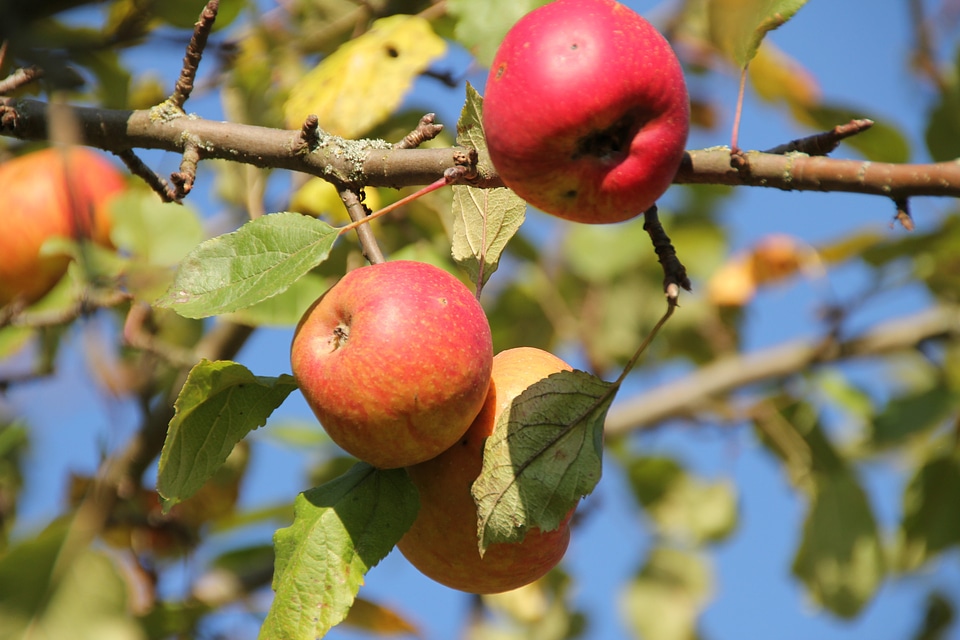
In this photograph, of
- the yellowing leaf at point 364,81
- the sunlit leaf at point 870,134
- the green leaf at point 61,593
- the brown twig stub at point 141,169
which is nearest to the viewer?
the brown twig stub at point 141,169

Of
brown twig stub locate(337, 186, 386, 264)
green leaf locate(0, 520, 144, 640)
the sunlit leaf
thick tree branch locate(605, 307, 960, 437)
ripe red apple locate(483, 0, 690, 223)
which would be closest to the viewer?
ripe red apple locate(483, 0, 690, 223)

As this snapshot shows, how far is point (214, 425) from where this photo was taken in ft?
3.90

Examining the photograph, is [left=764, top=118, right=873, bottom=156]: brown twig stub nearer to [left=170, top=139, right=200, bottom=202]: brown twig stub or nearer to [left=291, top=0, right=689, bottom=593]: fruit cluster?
[left=291, top=0, right=689, bottom=593]: fruit cluster

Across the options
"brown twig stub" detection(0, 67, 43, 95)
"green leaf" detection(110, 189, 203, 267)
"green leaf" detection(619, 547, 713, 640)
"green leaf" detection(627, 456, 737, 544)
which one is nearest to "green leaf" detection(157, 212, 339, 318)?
"brown twig stub" detection(0, 67, 43, 95)

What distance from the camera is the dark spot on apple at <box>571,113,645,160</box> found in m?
1.02

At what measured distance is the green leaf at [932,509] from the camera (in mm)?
2625

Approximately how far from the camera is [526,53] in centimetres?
103

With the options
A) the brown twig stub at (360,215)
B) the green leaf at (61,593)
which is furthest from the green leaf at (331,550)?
the green leaf at (61,593)

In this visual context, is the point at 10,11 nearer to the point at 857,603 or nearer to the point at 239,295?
the point at 239,295

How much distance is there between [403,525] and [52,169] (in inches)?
62.1

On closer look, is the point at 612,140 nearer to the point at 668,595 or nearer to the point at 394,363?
the point at 394,363

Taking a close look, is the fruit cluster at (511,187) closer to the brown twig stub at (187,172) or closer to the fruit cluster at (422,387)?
the fruit cluster at (422,387)

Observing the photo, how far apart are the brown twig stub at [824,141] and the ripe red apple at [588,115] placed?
176 millimetres

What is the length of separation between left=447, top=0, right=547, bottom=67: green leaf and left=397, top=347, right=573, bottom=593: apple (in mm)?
610
